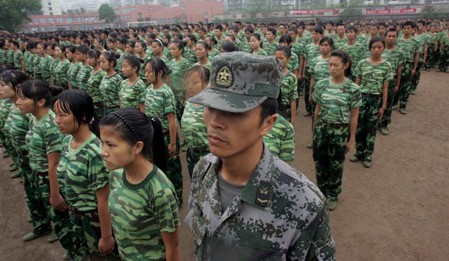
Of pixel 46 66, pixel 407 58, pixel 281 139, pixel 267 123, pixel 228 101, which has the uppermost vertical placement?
pixel 228 101

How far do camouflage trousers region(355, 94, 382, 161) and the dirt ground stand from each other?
0.32 meters

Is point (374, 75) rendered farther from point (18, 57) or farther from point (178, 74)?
point (18, 57)

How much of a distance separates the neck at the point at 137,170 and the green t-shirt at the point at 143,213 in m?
0.03

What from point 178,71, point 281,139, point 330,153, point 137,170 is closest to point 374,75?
point 330,153

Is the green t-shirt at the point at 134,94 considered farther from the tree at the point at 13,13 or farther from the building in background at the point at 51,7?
the building in background at the point at 51,7

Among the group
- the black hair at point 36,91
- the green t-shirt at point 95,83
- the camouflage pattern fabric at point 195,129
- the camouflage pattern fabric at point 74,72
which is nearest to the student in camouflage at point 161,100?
the camouflage pattern fabric at point 195,129

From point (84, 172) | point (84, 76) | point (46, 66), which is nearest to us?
point (84, 172)

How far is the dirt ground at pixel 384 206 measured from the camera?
347 centimetres

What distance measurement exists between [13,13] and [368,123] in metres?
42.7

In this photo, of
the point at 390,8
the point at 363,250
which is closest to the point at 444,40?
the point at 363,250

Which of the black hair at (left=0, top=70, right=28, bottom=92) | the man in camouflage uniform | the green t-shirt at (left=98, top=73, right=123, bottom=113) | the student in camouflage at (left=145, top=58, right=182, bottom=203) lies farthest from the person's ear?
the green t-shirt at (left=98, top=73, right=123, bottom=113)

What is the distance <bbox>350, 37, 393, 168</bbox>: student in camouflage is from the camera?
4992 millimetres

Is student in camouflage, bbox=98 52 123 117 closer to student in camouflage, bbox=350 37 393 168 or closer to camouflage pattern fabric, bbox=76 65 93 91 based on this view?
camouflage pattern fabric, bbox=76 65 93 91

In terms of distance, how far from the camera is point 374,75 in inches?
199
